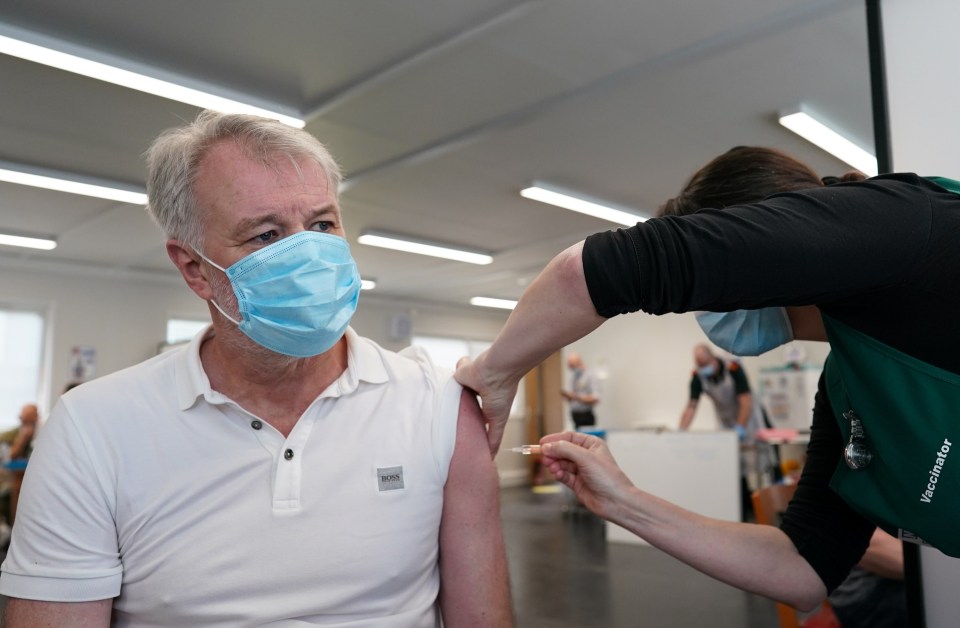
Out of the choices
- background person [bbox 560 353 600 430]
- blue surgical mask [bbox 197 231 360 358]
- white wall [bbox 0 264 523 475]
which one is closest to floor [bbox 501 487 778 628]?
blue surgical mask [bbox 197 231 360 358]

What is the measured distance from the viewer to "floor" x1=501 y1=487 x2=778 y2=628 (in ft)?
12.0

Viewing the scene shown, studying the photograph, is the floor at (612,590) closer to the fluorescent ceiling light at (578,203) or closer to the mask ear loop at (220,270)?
the mask ear loop at (220,270)

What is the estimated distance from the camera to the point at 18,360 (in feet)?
25.5

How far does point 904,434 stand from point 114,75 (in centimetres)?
381

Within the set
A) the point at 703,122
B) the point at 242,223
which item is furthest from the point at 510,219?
the point at 242,223

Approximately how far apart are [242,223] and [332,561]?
574 millimetres

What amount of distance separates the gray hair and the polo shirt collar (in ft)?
0.64

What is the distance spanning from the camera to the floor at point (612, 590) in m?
3.66

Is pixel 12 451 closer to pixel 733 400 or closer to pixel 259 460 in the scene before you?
pixel 259 460

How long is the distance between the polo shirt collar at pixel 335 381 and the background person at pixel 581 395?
7.22m

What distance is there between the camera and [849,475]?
106 centimetres

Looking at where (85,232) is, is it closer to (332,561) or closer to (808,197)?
(332,561)

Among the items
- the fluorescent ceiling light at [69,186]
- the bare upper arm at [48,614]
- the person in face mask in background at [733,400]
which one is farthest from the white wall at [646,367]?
the bare upper arm at [48,614]

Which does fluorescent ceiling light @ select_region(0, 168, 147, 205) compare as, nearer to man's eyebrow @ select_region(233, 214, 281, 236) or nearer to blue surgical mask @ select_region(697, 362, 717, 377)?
man's eyebrow @ select_region(233, 214, 281, 236)
